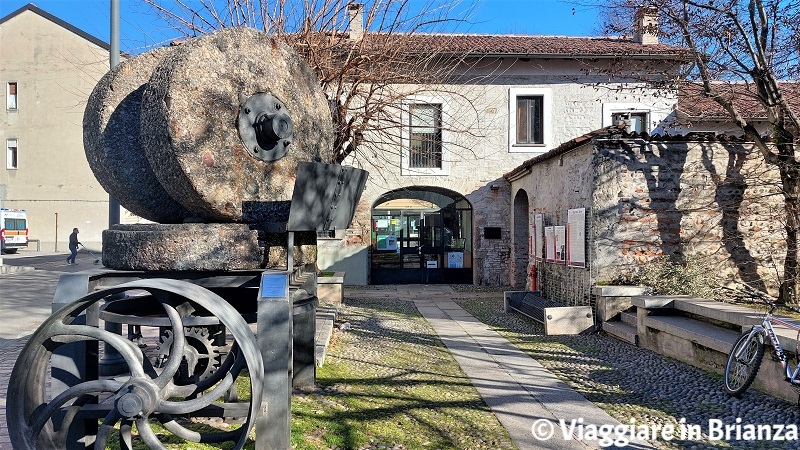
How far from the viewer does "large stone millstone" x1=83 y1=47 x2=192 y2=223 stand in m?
3.86

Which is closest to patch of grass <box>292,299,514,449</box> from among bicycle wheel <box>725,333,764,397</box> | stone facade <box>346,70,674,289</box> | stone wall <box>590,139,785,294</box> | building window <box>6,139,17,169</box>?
bicycle wheel <box>725,333,764,397</box>

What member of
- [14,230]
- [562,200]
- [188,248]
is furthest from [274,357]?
[14,230]

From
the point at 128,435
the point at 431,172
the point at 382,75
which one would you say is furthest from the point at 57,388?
the point at 431,172

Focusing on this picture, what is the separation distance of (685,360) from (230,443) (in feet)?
17.3

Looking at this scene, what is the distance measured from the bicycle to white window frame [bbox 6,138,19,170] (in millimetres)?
33189

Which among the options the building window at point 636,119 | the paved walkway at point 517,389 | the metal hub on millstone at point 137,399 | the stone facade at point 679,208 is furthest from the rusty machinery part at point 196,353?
the building window at point 636,119

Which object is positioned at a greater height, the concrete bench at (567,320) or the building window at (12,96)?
the building window at (12,96)

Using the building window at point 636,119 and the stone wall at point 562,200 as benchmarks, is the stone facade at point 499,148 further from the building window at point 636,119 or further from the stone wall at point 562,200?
the stone wall at point 562,200

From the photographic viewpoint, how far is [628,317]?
8.14 metres

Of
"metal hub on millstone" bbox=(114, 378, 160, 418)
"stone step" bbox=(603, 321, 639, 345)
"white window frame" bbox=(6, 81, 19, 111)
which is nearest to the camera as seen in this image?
"metal hub on millstone" bbox=(114, 378, 160, 418)

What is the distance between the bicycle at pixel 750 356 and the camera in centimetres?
494

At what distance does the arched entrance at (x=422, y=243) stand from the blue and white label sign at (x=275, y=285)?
531 inches

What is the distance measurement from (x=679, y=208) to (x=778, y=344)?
4.36 metres

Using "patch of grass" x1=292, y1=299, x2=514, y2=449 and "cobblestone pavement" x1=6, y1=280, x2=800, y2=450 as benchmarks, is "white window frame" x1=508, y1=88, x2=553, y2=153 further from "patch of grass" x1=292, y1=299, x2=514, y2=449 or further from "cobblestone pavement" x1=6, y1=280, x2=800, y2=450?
"patch of grass" x1=292, y1=299, x2=514, y2=449
